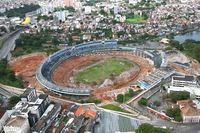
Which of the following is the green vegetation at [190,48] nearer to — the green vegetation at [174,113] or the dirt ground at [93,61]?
the dirt ground at [93,61]

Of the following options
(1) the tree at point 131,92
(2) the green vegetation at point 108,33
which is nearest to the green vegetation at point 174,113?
(1) the tree at point 131,92

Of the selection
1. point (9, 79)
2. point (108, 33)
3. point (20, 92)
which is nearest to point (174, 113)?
point (20, 92)

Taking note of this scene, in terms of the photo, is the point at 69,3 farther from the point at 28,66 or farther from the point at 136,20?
the point at 28,66

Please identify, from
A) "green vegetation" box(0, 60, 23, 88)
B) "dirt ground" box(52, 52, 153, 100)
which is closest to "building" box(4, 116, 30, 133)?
"dirt ground" box(52, 52, 153, 100)

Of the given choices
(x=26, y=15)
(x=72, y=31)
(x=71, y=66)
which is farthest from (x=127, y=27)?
(x=26, y=15)

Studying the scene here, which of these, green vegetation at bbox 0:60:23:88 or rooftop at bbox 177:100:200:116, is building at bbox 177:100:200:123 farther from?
green vegetation at bbox 0:60:23:88

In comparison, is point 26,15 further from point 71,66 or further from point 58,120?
point 58,120
